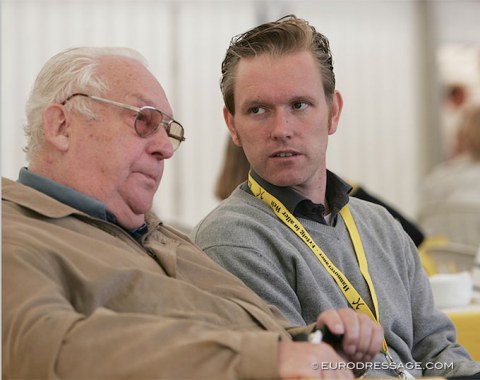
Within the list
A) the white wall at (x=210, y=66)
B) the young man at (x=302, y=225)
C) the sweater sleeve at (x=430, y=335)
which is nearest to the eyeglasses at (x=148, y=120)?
the young man at (x=302, y=225)

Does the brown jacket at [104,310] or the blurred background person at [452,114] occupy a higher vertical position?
the brown jacket at [104,310]

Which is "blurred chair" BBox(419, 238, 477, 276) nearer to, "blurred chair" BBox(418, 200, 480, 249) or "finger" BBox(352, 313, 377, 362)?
"blurred chair" BBox(418, 200, 480, 249)

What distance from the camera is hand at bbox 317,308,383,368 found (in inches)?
54.6

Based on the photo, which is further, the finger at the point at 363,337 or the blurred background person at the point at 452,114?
the blurred background person at the point at 452,114

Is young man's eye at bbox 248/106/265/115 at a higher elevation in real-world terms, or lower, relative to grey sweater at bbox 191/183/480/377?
higher

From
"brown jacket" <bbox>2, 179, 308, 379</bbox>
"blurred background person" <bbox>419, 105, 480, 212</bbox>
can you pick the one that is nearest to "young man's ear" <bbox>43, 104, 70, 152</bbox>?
"brown jacket" <bbox>2, 179, 308, 379</bbox>

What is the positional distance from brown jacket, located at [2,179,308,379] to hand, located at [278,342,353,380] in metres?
0.02

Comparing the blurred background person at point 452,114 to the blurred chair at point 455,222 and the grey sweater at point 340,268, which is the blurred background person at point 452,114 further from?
the grey sweater at point 340,268

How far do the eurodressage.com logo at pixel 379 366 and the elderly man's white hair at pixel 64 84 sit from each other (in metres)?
0.71

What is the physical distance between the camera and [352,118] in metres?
7.49

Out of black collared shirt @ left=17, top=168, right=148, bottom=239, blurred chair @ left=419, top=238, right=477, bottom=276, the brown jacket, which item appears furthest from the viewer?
blurred chair @ left=419, top=238, right=477, bottom=276

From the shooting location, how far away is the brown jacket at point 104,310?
1.13 metres

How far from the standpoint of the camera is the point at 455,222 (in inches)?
210

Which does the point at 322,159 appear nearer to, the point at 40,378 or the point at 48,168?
the point at 48,168
